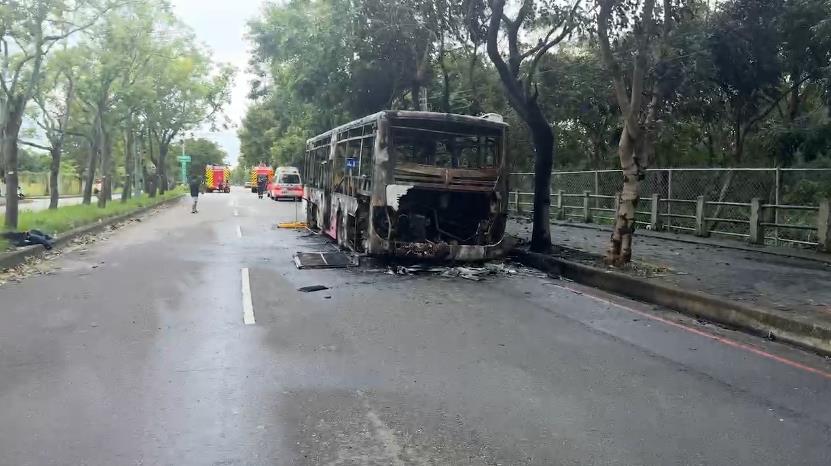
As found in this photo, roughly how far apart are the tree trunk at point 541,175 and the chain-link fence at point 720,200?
4592mm

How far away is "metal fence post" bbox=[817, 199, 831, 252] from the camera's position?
42.7ft

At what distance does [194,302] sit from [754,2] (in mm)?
14159

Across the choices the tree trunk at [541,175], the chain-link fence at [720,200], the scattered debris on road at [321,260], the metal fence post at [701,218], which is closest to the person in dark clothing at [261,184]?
the chain-link fence at [720,200]

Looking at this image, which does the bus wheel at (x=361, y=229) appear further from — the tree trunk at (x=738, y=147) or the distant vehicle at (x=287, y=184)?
the distant vehicle at (x=287, y=184)

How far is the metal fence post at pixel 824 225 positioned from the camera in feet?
42.7

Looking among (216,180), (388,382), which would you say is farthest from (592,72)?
(216,180)

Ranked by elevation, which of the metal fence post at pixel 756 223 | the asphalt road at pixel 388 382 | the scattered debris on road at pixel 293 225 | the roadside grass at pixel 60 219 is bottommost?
the asphalt road at pixel 388 382

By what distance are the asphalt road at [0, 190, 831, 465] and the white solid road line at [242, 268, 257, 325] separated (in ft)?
0.24

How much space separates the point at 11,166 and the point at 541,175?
39.8 ft

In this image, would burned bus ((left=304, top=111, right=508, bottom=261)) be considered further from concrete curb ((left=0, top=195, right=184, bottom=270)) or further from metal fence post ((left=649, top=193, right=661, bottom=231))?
metal fence post ((left=649, top=193, right=661, bottom=231))

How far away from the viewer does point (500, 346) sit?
22.1ft

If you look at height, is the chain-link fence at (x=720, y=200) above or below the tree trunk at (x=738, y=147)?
below

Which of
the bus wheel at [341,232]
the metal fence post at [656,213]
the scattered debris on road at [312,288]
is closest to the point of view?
the scattered debris on road at [312,288]

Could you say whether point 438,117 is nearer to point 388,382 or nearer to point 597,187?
point 388,382
